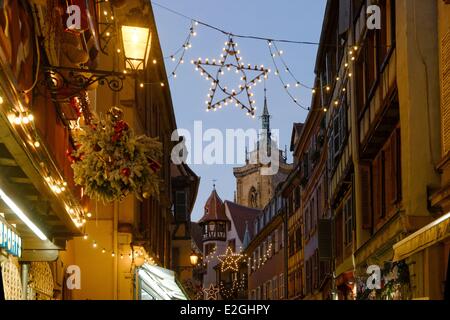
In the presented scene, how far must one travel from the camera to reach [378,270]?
17984 mm

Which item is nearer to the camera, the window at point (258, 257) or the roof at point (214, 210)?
the window at point (258, 257)

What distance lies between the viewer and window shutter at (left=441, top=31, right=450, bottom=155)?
13.2 m

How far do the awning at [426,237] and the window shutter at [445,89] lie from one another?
2.50 m

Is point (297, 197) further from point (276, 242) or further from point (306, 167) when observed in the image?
point (276, 242)

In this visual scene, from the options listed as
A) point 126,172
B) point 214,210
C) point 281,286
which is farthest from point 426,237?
point 214,210

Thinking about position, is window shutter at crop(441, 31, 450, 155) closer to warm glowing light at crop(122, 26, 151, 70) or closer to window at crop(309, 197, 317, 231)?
warm glowing light at crop(122, 26, 151, 70)

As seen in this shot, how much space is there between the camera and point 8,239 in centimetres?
901

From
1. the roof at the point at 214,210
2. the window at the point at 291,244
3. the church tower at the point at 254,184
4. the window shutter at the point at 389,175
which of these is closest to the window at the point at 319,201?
the window at the point at 291,244

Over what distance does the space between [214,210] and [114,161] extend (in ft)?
306

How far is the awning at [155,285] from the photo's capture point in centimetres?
2083

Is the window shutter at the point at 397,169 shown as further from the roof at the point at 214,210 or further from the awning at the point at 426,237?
the roof at the point at 214,210

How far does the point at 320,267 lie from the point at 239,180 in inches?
3301
